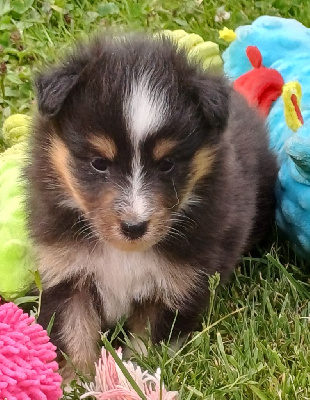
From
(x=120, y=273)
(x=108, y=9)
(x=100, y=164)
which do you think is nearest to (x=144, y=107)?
(x=100, y=164)

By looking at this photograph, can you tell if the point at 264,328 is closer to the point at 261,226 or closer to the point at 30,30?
the point at 261,226

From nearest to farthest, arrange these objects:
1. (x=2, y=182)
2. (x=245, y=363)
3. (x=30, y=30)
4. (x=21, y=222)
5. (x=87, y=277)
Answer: (x=245, y=363) → (x=87, y=277) → (x=21, y=222) → (x=2, y=182) → (x=30, y=30)

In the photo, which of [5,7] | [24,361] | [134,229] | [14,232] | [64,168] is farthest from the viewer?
[5,7]

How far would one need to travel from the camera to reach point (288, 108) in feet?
11.3

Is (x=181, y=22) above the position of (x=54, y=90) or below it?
below

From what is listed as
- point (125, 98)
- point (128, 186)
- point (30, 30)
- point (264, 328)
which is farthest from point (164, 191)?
point (30, 30)

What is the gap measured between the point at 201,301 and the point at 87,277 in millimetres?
505

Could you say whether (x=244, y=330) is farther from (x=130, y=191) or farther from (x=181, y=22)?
(x=181, y=22)

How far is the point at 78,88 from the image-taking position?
2605mm

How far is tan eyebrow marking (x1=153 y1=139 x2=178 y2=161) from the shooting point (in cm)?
254

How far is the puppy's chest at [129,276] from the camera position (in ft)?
9.55

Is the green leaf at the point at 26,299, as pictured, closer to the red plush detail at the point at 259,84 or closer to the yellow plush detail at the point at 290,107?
the yellow plush detail at the point at 290,107

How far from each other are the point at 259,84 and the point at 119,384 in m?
2.21

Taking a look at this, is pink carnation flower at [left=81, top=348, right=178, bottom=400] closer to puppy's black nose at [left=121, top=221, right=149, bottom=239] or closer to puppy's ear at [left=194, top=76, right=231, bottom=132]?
puppy's black nose at [left=121, top=221, right=149, bottom=239]
